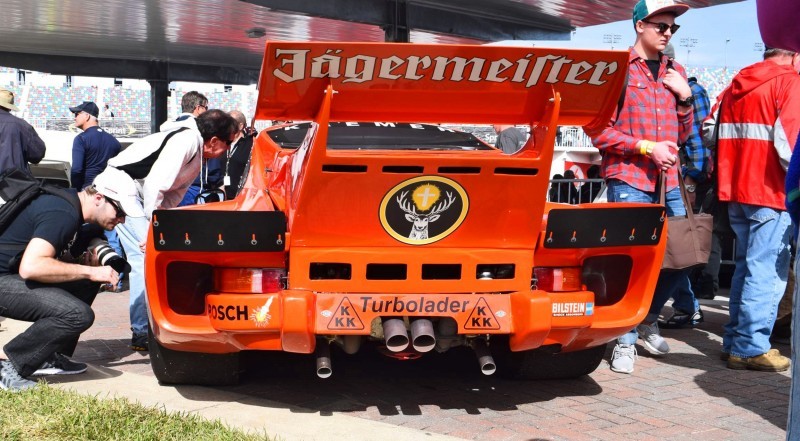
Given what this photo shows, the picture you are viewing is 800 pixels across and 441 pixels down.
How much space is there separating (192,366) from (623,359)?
2517 millimetres

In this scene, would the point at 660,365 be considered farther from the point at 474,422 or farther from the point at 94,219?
the point at 94,219

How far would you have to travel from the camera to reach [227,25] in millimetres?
18188

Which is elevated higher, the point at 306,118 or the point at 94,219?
the point at 306,118

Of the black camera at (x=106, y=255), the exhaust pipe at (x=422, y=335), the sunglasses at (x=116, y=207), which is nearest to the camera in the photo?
the exhaust pipe at (x=422, y=335)

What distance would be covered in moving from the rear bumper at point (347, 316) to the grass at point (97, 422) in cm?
41

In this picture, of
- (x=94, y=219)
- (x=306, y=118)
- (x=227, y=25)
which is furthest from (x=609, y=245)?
(x=227, y=25)

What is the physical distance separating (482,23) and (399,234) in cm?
1190

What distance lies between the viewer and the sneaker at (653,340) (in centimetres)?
577

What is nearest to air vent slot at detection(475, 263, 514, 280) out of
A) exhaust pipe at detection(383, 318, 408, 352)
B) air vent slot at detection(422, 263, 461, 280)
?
air vent slot at detection(422, 263, 461, 280)

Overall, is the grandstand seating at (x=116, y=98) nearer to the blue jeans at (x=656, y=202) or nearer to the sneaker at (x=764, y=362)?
the blue jeans at (x=656, y=202)

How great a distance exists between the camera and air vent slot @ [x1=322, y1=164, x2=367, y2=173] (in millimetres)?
3799

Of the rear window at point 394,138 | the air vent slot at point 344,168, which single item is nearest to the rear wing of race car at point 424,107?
the air vent slot at point 344,168

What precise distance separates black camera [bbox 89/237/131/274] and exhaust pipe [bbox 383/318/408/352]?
182 cm

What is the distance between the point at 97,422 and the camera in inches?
153
